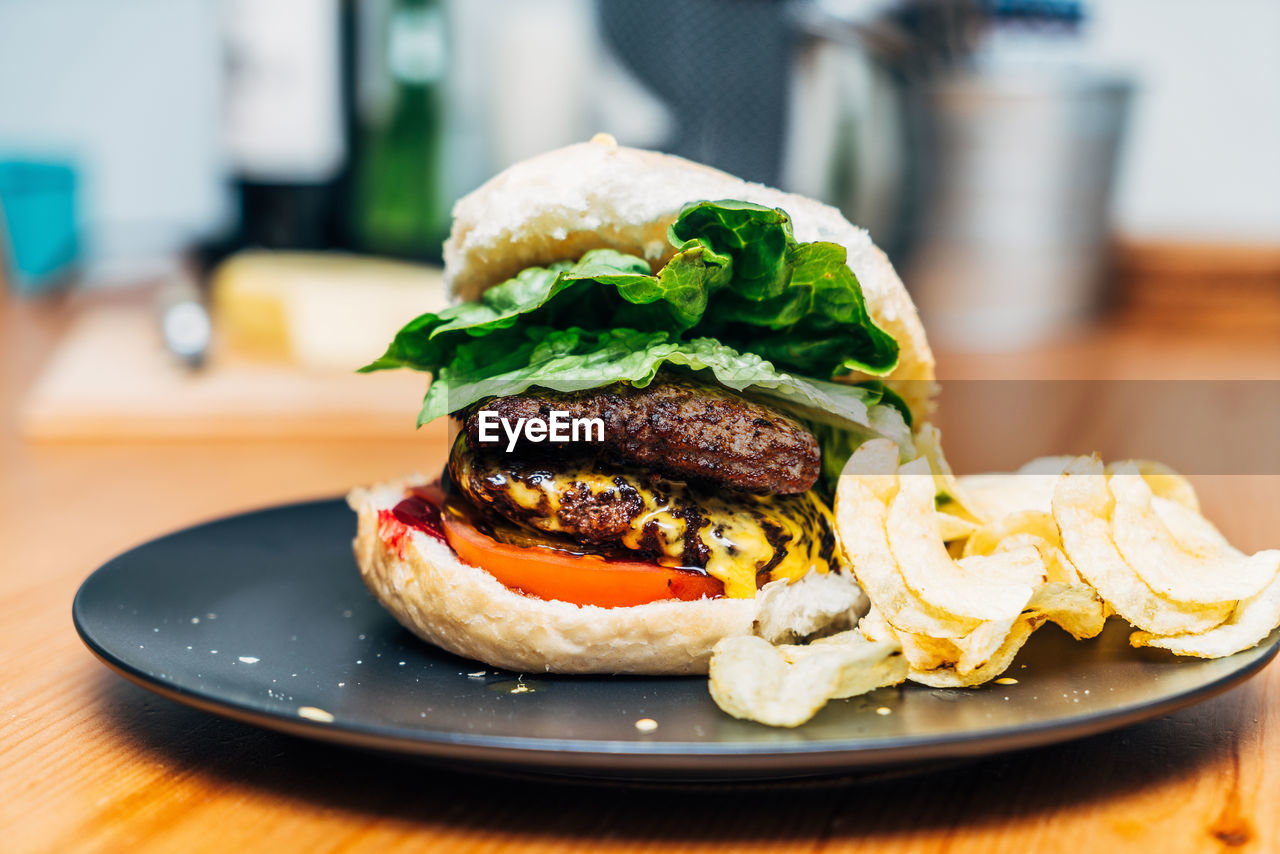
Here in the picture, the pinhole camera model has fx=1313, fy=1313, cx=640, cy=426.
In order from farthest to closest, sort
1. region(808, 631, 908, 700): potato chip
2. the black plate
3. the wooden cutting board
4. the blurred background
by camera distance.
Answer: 1. the blurred background
2. the wooden cutting board
3. region(808, 631, 908, 700): potato chip
4. the black plate

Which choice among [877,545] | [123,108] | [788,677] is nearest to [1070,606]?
[877,545]

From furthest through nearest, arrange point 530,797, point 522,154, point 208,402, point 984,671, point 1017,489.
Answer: point 522,154, point 208,402, point 1017,489, point 984,671, point 530,797

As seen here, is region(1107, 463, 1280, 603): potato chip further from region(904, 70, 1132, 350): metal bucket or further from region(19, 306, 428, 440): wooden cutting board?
region(904, 70, 1132, 350): metal bucket

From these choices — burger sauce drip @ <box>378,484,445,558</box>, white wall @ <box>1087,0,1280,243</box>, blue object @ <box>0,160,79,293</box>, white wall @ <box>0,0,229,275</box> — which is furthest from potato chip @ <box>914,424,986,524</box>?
white wall @ <box>0,0,229,275</box>

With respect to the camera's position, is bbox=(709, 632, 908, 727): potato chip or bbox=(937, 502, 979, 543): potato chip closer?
bbox=(709, 632, 908, 727): potato chip

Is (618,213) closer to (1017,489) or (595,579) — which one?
(595,579)

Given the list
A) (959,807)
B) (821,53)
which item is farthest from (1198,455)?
(959,807)
